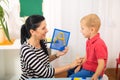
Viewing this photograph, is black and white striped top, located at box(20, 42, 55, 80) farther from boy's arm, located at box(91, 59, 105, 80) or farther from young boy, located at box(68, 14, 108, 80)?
boy's arm, located at box(91, 59, 105, 80)

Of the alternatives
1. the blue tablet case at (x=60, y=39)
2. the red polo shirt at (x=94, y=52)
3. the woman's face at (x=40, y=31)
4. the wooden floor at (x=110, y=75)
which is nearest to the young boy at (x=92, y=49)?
the red polo shirt at (x=94, y=52)

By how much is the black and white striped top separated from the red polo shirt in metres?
0.30

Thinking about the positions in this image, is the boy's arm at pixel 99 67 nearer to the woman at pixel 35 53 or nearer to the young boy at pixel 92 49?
the young boy at pixel 92 49

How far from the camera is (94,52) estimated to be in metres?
1.76

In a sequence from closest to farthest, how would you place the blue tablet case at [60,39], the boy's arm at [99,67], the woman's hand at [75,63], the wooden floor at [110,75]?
1. the boy's arm at [99,67]
2. the woman's hand at [75,63]
3. the blue tablet case at [60,39]
4. the wooden floor at [110,75]

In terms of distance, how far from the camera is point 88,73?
1.79m

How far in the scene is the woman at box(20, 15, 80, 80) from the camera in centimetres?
166

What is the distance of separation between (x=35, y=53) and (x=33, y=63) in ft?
0.27

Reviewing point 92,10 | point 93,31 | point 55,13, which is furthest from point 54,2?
point 93,31

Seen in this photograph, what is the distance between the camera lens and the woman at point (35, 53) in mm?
1662

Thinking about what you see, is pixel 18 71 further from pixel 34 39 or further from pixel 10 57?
A: pixel 34 39

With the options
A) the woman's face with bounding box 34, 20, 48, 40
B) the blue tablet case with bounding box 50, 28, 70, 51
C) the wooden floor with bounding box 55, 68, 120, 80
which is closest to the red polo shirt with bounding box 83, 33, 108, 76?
the blue tablet case with bounding box 50, 28, 70, 51

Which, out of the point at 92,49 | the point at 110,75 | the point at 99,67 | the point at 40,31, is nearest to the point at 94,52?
the point at 92,49

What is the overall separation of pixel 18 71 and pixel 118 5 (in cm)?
138
